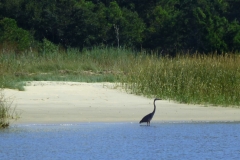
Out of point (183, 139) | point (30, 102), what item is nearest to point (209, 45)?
point (30, 102)

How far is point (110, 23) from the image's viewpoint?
34562 millimetres

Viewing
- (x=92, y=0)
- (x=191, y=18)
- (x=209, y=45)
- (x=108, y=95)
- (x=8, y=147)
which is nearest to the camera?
(x=8, y=147)

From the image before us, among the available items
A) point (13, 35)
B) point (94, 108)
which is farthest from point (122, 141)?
point (13, 35)

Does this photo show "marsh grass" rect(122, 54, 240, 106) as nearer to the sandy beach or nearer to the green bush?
the sandy beach

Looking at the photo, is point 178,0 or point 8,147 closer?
point 8,147

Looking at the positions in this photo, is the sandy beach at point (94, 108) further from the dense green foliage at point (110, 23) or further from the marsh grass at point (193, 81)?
the dense green foliage at point (110, 23)

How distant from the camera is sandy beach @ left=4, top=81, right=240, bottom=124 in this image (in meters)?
A: 14.9

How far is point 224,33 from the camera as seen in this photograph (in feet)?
99.4

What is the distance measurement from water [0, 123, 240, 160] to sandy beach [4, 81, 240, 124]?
564 mm

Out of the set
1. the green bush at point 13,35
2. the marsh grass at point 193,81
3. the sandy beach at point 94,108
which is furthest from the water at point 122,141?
the green bush at point 13,35

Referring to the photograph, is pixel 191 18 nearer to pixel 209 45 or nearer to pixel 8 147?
pixel 209 45

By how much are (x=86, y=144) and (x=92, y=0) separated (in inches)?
1047

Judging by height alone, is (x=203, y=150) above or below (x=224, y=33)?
below

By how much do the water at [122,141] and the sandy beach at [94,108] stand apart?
564 mm
